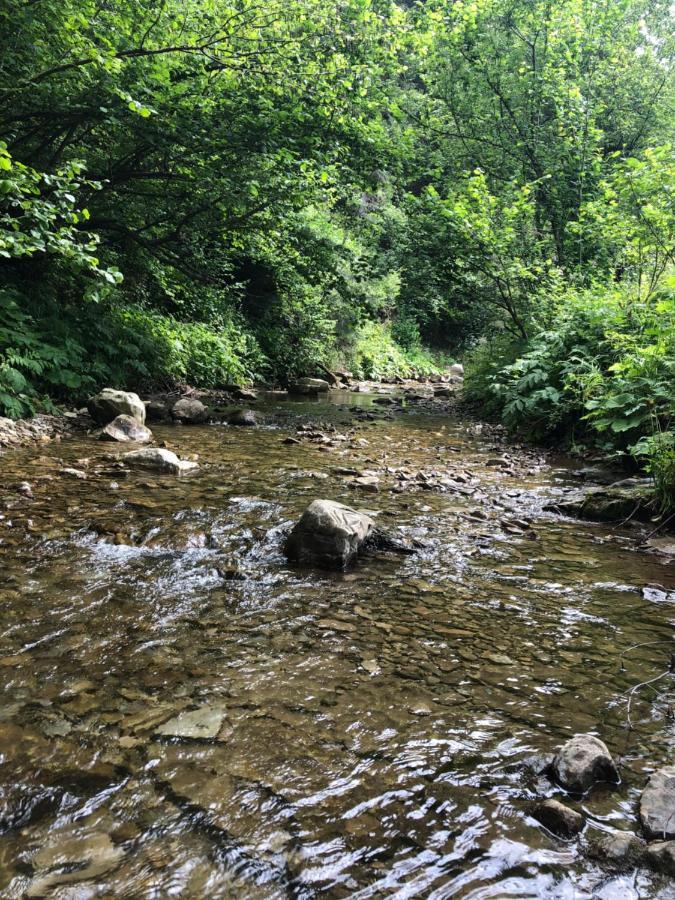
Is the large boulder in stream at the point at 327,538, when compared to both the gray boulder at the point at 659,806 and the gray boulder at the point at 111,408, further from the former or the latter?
Result: the gray boulder at the point at 111,408

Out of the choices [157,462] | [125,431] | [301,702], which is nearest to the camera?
[301,702]

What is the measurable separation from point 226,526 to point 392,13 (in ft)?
35.8

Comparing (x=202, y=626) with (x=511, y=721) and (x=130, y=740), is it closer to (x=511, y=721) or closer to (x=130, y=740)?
(x=130, y=740)

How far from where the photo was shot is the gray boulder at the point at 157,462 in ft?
20.8

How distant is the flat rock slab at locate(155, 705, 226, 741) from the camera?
215 cm

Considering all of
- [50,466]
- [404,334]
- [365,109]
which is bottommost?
[50,466]

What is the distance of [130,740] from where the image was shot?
2090 millimetres

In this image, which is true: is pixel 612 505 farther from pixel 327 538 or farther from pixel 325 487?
pixel 327 538

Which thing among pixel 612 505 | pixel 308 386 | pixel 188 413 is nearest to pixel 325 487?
pixel 612 505

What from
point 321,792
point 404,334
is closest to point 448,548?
point 321,792

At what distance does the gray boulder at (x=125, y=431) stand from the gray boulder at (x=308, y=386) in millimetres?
9360

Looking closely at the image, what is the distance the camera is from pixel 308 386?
58.4 ft

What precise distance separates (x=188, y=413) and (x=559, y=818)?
30.4 feet

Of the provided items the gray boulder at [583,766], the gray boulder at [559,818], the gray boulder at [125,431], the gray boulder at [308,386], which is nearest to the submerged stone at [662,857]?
the gray boulder at [559,818]
